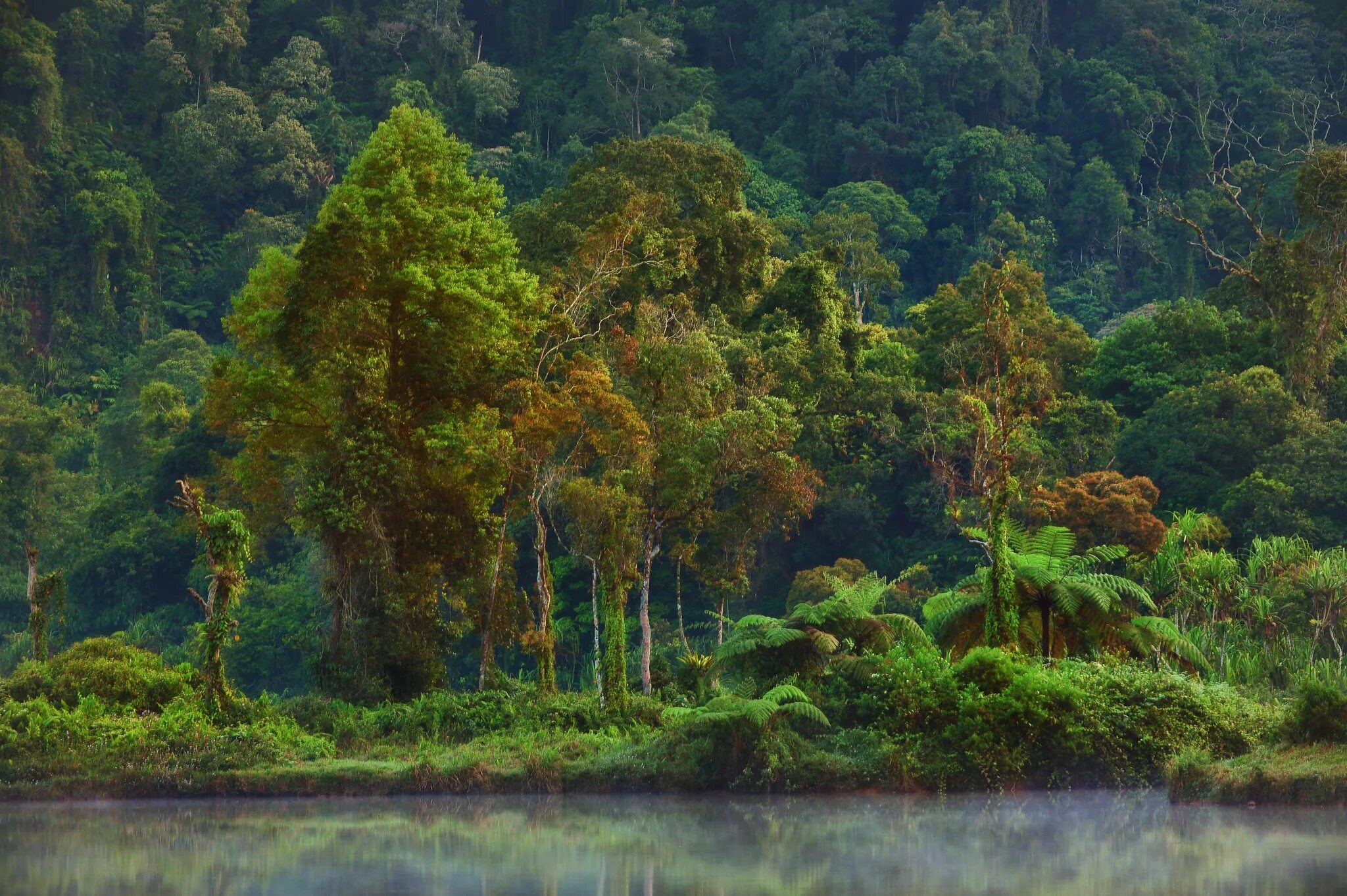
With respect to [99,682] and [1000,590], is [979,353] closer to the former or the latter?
[1000,590]

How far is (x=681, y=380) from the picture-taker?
1314 inches

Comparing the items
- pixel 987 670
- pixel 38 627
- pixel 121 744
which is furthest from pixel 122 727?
pixel 987 670

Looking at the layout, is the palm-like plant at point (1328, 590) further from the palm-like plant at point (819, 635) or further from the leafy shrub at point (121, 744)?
the leafy shrub at point (121, 744)

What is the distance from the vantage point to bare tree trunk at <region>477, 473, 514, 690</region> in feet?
99.0

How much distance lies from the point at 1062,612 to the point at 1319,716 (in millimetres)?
4357

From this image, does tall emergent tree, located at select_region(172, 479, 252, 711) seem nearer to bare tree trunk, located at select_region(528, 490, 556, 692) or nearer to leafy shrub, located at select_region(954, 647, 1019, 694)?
bare tree trunk, located at select_region(528, 490, 556, 692)

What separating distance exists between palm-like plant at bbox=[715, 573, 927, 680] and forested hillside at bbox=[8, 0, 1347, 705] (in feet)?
0.26

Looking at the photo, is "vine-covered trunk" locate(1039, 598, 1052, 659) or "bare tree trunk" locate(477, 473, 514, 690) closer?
"vine-covered trunk" locate(1039, 598, 1052, 659)

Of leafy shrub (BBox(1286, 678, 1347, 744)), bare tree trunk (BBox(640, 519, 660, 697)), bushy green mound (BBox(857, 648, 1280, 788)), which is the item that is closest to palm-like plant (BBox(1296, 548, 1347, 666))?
bushy green mound (BBox(857, 648, 1280, 788))

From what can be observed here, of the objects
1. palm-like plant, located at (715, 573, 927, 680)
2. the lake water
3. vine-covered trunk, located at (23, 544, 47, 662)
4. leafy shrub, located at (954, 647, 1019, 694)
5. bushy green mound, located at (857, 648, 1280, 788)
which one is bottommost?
the lake water

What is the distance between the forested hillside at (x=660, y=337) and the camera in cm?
2962

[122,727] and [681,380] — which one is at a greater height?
[681,380]

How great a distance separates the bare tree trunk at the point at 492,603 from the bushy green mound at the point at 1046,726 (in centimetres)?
911

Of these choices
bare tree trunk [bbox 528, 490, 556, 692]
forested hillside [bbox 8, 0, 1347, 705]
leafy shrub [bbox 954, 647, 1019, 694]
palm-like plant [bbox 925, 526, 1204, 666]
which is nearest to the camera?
leafy shrub [bbox 954, 647, 1019, 694]
